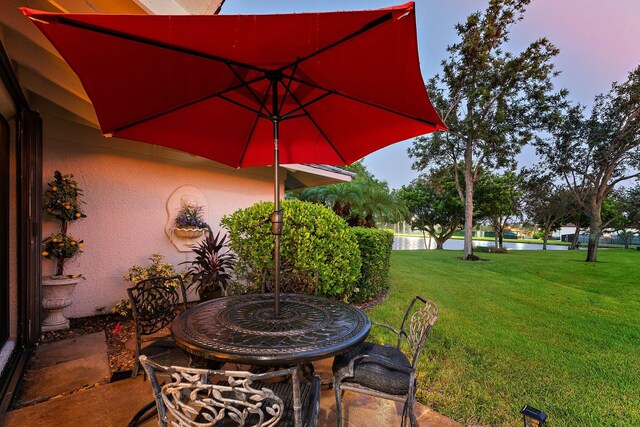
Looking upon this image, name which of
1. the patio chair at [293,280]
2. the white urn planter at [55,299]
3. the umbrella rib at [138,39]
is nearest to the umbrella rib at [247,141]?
the umbrella rib at [138,39]

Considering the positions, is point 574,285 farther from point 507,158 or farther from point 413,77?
point 413,77

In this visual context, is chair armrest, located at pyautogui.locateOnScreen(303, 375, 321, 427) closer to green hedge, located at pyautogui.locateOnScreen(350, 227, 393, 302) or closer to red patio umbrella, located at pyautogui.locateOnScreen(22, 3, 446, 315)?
red patio umbrella, located at pyautogui.locateOnScreen(22, 3, 446, 315)

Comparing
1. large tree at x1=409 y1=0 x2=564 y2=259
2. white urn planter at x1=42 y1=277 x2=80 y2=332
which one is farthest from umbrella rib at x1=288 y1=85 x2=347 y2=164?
large tree at x1=409 y1=0 x2=564 y2=259

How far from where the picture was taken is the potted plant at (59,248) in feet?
12.6

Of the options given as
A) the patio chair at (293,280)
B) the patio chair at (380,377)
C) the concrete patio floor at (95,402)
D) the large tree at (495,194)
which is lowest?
the concrete patio floor at (95,402)

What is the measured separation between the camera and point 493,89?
1417cm

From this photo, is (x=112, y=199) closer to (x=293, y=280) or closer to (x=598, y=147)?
(x=293, y=280)

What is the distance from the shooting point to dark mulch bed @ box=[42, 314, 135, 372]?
315cm

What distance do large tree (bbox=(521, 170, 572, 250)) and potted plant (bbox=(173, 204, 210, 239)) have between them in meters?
20.4

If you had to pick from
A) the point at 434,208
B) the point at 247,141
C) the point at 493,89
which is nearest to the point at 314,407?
the point at 247,141

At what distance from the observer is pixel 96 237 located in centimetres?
464

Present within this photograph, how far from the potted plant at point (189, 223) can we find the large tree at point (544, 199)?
20446 millimetres

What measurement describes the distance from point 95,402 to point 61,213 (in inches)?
106

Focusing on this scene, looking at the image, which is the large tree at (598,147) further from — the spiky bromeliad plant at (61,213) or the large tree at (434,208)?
the spiky bromeliad plant at (61,213)
